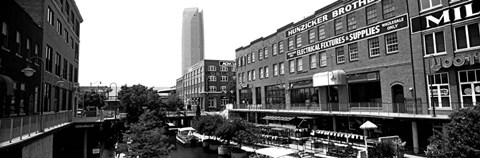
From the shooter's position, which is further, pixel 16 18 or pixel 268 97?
pixel 268 97

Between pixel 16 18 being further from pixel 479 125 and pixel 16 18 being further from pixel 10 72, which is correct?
pixel 479 125

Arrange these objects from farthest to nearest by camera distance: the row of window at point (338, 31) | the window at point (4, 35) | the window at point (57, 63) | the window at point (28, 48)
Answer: the window at point (57, 63)
the row of window at point (338, 31)
the window at point (28, 48)
the window at point (4, 35)

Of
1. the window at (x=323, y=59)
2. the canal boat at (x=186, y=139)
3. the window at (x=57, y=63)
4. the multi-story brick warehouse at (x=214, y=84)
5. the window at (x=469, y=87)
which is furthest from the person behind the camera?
the multi-story brick warehouse at (x=214, y=84)

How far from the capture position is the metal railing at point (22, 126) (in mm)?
12461

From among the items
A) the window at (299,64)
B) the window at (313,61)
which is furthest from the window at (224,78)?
the window at (313,61)

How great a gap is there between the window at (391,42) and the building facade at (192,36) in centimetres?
16724

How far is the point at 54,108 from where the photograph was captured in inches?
1171

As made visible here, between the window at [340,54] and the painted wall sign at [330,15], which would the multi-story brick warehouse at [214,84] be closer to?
the painted wall sign at [330,15]

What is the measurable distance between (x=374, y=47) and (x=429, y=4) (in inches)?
254

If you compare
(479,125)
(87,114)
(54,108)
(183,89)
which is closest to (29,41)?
(54,108)

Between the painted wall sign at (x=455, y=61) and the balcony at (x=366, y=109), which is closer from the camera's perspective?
the painted wall sign at (x=455, y=61)

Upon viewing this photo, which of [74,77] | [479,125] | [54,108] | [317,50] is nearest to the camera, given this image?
[479,125]

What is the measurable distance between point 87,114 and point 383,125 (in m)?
32.8

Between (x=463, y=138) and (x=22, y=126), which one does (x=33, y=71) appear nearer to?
(x=22, y=126)
